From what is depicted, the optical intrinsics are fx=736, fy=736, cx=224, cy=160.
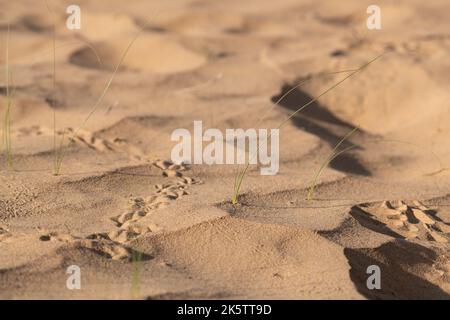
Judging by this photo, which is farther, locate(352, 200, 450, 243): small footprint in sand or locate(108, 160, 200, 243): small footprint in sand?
locate(352, 200, 450, 243): small footprint in sand

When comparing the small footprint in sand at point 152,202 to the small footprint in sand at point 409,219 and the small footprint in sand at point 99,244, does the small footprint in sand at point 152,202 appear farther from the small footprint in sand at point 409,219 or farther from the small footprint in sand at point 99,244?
the small footprint in sand at point 409,219

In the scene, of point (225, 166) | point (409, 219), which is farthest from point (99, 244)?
point (409, 219)

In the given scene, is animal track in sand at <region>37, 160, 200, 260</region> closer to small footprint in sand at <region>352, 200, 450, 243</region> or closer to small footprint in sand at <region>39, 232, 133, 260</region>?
small footprint in sand at <region>39, 232, 133, 260</region>

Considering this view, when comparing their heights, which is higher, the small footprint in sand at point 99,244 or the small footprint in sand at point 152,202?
the small footprint in sand at point 152,202

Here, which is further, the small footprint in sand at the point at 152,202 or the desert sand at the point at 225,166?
the small footprint in sand at the point at 152,202

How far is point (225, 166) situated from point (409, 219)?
0.60m

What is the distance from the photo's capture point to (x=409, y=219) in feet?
6.64

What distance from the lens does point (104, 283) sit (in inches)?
62.0

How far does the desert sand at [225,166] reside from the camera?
1.68 m

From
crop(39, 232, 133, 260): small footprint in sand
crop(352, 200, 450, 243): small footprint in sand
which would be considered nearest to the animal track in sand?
crop(39, 232, 133, 260): small footprint in sand

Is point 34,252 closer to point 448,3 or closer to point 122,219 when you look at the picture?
point 122,219

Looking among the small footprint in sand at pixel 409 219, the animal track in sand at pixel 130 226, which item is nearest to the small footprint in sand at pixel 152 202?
the animal track in sand at pixel 130 226

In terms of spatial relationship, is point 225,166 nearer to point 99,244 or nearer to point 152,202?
point 152,202

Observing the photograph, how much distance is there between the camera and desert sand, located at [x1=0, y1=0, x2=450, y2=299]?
1677mm
